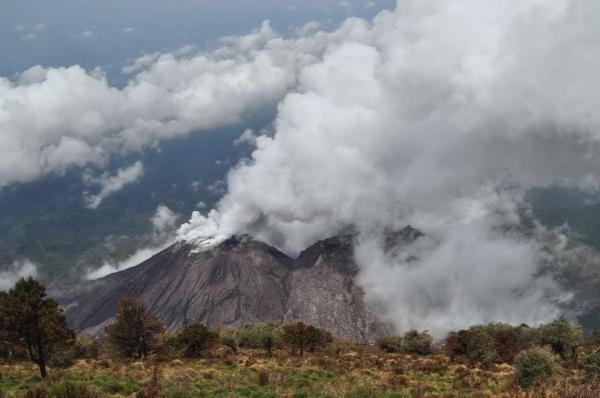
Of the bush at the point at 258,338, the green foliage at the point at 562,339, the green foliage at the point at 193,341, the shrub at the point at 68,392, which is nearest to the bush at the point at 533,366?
the shrub at the point at 68,392

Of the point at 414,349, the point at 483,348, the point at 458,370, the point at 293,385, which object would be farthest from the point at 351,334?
the point at 293,385

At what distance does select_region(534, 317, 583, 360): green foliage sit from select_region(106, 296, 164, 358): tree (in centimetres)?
4628

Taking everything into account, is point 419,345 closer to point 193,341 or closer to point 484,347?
point 484,347

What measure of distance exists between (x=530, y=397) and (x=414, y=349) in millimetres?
66491

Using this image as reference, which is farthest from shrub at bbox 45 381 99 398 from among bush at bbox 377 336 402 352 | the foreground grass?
bush at bbox 377 336 402 352

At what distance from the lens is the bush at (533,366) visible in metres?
28.5

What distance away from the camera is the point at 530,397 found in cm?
1842

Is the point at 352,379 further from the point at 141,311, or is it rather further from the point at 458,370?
the point at 141,311

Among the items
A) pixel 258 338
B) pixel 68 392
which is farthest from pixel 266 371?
pixel 258 338

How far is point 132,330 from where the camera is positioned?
5428 cm

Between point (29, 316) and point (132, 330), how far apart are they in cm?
2386

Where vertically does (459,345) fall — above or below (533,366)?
above

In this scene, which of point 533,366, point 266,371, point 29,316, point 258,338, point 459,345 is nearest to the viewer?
point 533,366

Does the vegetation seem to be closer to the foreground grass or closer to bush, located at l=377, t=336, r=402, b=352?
the foreground grass
